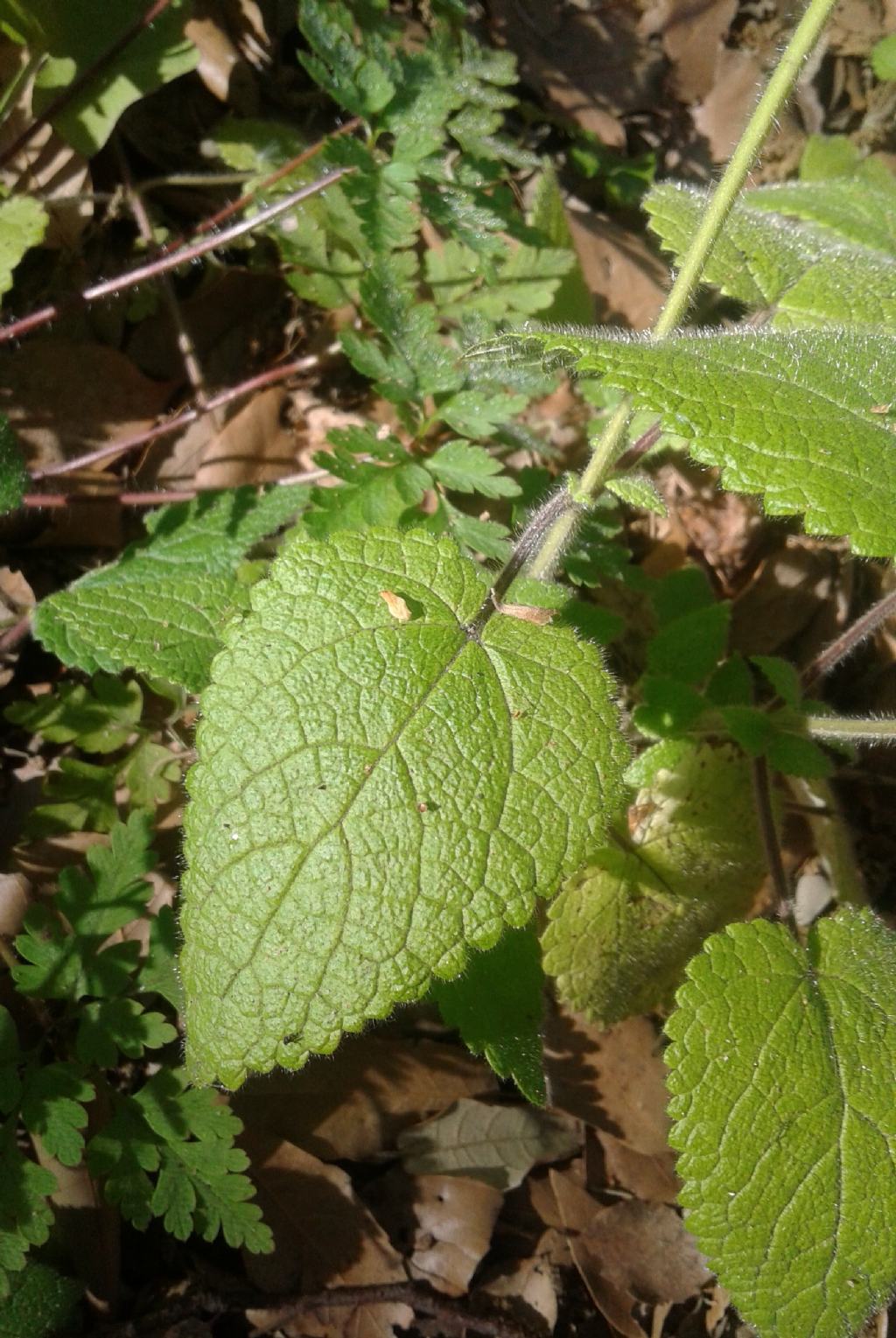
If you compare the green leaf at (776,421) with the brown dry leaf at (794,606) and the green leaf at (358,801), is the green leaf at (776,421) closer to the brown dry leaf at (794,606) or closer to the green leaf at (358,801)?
the green leaf at (358,801)

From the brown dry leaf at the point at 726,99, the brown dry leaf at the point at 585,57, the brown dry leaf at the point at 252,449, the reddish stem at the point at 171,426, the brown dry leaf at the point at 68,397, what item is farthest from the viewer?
the brown dry leaf at the point at 726,99

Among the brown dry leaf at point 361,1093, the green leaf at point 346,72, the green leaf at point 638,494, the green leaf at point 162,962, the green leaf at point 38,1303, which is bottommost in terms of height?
the brown dry leaf at point 361,1093

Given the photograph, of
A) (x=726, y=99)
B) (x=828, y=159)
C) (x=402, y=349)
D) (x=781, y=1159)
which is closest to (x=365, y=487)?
(x=402, y=349)

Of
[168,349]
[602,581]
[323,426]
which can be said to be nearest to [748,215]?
[602,581]

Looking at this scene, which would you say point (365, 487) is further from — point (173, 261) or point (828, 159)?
point (828, 159)

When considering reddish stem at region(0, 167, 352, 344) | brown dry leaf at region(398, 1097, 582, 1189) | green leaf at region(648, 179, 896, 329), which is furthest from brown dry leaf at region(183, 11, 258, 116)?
brown dry leaf at region(398, 1097, 582, 1189)

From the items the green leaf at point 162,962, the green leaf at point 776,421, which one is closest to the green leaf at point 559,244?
the green leaf at point 776,421

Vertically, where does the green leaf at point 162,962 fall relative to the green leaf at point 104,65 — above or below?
below
